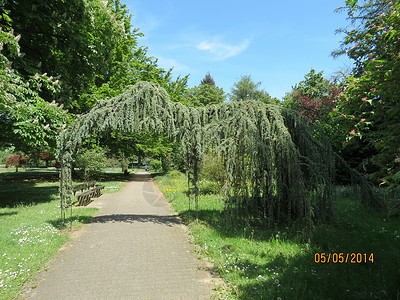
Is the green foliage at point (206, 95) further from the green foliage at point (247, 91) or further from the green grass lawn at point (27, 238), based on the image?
the green grass lawn at point (27, 238)

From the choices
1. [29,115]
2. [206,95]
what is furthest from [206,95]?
[29,115]

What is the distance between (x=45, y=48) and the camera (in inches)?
439

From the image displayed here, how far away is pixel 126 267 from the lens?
4.25 m

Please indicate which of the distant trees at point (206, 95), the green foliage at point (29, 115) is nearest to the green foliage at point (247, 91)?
the distant trees at point (206, 95)

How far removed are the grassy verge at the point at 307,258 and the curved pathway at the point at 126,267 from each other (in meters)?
0.57

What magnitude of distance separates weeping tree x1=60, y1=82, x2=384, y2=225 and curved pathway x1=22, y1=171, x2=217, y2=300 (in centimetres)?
161

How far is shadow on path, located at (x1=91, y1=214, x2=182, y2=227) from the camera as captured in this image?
7633 millimetres

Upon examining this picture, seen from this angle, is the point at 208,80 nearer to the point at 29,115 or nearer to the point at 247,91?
the point at 247,91

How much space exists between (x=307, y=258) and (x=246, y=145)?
8.81 ft

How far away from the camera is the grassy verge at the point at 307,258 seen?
10.5ft

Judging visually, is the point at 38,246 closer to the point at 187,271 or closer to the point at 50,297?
the point at 50,297

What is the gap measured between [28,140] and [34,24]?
5638mm
